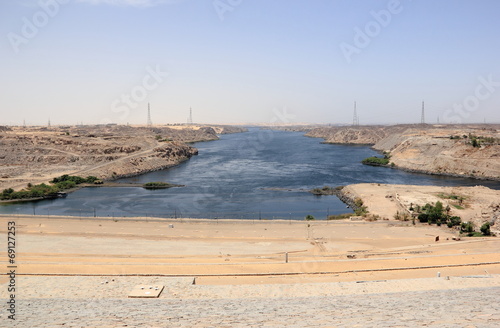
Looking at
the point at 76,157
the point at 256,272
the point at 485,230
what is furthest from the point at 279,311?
the point at 76,157

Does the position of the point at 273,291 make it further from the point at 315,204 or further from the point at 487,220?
the point at 315,204

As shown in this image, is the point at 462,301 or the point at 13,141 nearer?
the point at 462,301

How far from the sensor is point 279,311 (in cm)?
974

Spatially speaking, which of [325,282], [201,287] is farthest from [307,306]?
[201,287]

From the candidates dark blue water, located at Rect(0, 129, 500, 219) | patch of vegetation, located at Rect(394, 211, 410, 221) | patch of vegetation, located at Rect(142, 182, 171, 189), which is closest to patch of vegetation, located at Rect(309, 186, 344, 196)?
dark blue water, located at Rect(0, 129, 500, 219)

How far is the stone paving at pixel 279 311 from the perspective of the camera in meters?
8.83

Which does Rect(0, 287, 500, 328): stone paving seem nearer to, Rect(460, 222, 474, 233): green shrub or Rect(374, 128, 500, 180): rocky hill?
Rect(460, 222, 474, 233): green shrub

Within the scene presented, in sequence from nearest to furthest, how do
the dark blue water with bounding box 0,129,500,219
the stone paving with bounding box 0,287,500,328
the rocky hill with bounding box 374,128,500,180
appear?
the stone paving with bounding box 0,287,500,328 < the dark blue water with bounding box 0,129,500,219 < the rocky hill with bounding box 374,128,500,180

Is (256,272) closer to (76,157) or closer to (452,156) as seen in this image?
(76,157)

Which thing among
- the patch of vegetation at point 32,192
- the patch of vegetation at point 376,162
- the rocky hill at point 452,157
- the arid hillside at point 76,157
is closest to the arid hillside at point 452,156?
the rocky hill at point 452,157

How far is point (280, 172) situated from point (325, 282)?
3937 cm

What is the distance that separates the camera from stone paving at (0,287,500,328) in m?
8.83

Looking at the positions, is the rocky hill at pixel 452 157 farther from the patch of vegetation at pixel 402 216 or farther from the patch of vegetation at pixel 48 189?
the patch of vegetation at pixel 48 189

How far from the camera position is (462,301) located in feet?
33.3
